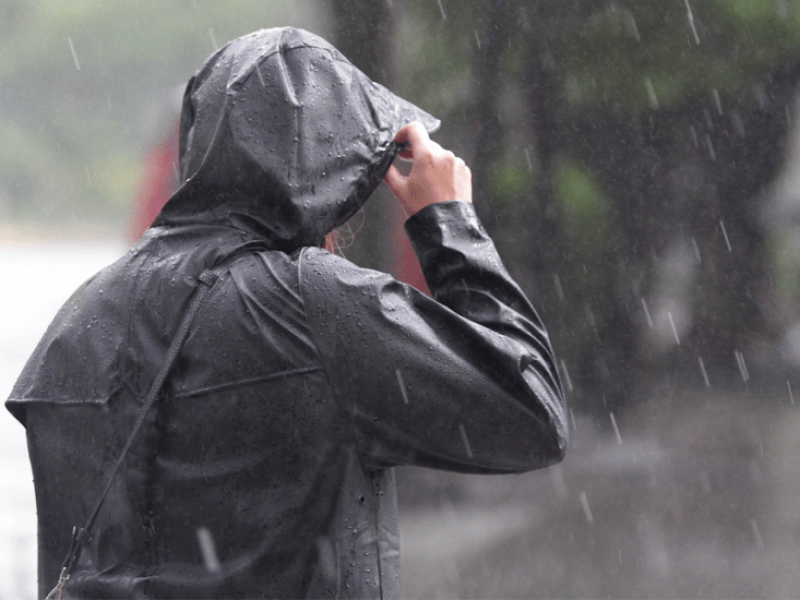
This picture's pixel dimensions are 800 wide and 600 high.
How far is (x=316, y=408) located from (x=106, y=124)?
7141 mm

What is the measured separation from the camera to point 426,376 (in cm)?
118

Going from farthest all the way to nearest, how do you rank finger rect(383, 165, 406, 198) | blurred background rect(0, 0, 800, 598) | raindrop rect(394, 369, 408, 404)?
blurred background rect(0, 0, 800, 598) < finger rect(383, 165, 406, 198) < raindrop rect(394, 369, 408, 404)

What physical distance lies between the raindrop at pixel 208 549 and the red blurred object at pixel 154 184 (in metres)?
3.09

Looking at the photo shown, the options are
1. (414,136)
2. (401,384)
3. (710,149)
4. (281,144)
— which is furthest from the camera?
(710,149)

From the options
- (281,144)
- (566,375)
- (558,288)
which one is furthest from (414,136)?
(566,375)

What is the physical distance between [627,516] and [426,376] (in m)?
4.35

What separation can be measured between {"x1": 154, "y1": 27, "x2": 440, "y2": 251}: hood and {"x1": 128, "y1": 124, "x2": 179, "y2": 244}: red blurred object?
9.53 feet

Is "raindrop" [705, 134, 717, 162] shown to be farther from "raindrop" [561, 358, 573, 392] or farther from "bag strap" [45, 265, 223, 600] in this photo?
"bag strap" [45, 265, 223, 600]

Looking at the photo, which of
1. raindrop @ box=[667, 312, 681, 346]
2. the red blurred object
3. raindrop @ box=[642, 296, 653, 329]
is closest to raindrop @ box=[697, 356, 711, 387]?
raindrop @ box=[667, 312, 681, 346]

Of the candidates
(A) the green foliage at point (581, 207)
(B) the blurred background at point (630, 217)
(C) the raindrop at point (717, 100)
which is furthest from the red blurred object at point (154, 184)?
(C) the raindrop at point (717, 100)

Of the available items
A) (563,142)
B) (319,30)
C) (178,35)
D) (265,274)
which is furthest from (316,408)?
(178,35)

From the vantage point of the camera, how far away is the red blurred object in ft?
13.8

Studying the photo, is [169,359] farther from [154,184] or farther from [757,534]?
[757,534]

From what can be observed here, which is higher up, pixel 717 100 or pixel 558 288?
pixel 717 100
